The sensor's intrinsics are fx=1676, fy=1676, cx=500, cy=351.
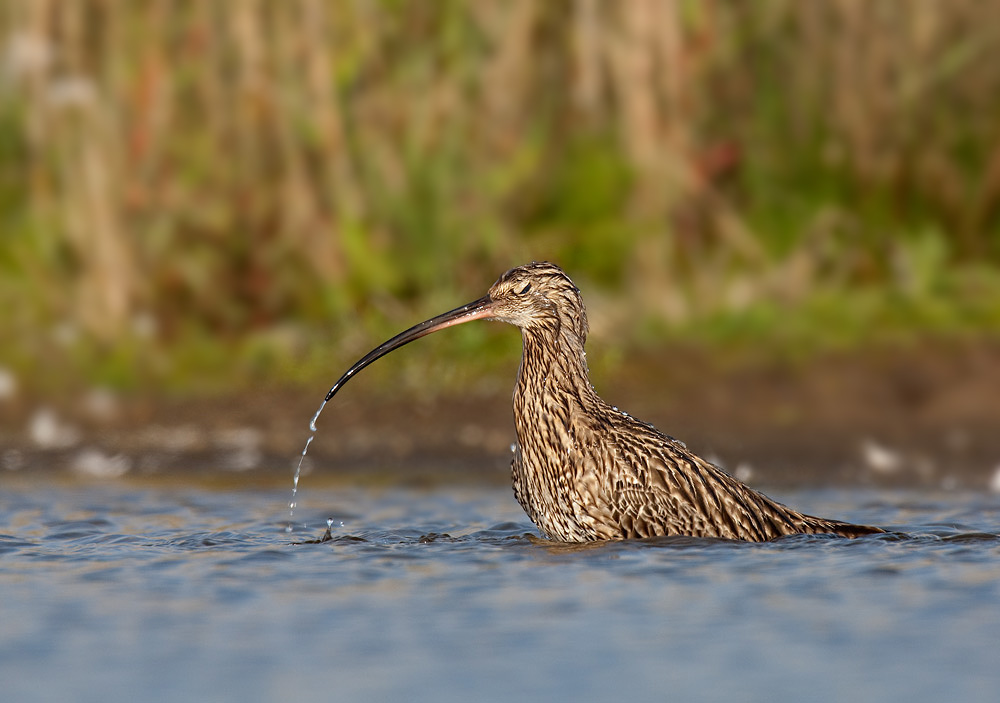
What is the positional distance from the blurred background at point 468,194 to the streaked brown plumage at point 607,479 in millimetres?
3720

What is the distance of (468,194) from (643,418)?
104 inches

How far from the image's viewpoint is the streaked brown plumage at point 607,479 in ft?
24.1

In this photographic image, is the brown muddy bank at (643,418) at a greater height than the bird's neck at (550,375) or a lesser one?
greater

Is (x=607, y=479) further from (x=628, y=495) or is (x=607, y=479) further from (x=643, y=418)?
(x=643, y=418)

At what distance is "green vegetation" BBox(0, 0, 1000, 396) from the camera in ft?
40.4

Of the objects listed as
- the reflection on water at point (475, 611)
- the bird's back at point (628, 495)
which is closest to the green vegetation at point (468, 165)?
the reflection on water at point (475, 611)

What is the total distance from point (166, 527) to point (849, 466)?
4.36 meters

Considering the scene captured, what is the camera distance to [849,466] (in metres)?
10.3

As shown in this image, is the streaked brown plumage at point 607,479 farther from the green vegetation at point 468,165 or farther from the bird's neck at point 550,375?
the green vegetation at point 468,165

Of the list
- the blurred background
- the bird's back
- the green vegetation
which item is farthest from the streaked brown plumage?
the green vegetation

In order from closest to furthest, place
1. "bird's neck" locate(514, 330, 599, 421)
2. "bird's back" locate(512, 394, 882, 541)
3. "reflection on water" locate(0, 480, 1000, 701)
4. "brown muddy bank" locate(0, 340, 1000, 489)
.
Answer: "reflection on water" locate(0, 480, 1000, 701), "bird's back" locate(512, 394, 882, 541), "bird's neck" locate(514, 330, 599, 421), "brown muddy bank" locate(0, 340, 1000, 489)

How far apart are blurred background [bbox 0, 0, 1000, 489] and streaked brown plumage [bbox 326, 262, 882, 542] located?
3.72m

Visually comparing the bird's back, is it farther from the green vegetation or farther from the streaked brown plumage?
the green vegetation

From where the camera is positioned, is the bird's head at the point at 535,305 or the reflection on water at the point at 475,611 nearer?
the reflection on water at the point at 475,611
